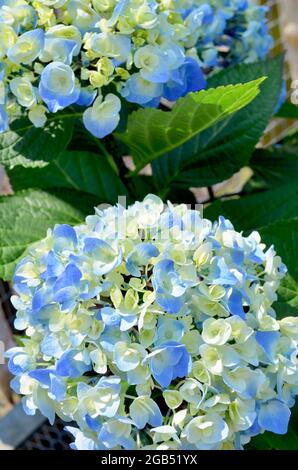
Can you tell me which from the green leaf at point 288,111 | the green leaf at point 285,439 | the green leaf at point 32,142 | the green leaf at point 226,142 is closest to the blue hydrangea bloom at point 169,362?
the green leaf at point 285,439

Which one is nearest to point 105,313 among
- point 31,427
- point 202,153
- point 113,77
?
point 113,77

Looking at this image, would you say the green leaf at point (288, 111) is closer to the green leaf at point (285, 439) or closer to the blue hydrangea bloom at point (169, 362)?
the green leaf at point (285, 439)

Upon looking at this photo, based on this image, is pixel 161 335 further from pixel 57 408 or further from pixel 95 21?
pixel 95 21

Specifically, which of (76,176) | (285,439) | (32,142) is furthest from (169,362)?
(76,176)

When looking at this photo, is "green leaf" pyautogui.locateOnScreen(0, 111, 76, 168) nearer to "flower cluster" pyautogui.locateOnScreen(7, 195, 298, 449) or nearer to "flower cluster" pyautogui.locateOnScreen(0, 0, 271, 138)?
"flower cluster" pyautogui.locateOnScreen(0, 0, 271, 138)

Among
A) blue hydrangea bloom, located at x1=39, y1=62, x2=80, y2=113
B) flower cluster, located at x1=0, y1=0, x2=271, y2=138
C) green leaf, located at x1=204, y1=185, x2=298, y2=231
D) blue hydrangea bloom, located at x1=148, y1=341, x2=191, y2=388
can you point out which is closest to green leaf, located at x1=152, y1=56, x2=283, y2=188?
green leaf, located at x1=204, y1=185, x2=298, y2=231

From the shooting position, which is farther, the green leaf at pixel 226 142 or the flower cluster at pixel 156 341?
the green leaf at pixel 226 142
